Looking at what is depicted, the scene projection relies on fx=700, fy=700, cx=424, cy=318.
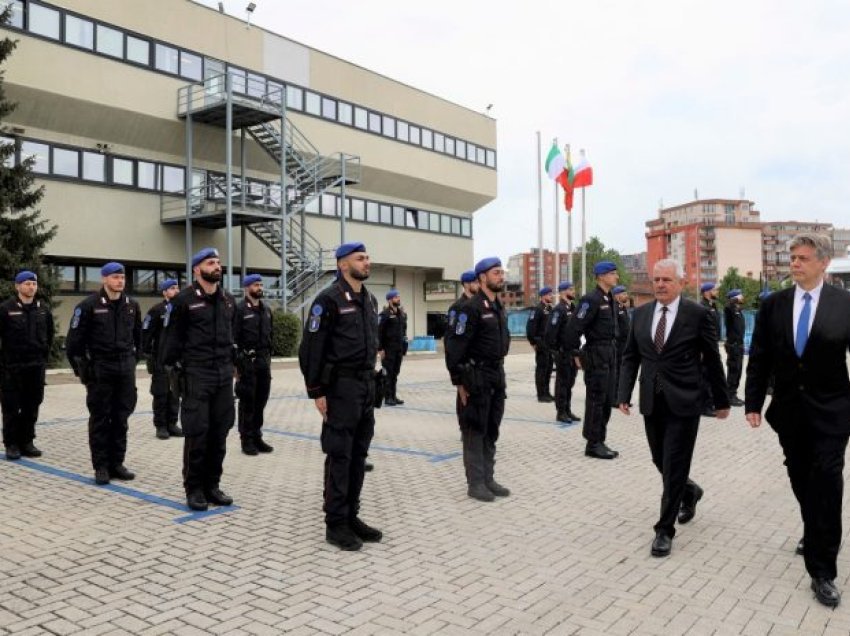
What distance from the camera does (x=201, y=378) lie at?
A: 19.1 feet

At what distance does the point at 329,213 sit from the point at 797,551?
1052 inches

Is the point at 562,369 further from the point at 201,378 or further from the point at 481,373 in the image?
the point at 201,378

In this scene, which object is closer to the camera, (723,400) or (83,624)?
(83,624)

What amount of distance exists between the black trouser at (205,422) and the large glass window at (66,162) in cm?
1925

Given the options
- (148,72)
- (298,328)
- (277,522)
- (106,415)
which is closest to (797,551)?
(277,522)

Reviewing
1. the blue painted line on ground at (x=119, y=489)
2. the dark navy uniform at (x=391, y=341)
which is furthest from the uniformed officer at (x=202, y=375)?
the dark navy uniform at (x=391, y=341)

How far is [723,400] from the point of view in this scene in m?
4.98

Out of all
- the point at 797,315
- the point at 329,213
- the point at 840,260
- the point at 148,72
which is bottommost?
the point at 797,315

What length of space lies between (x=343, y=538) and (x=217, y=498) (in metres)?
1.62

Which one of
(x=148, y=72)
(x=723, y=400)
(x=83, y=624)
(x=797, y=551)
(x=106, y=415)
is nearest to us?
(x=83, y=624)

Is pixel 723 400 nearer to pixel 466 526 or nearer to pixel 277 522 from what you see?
pixel 466 526

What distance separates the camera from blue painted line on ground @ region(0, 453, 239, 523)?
5754 millimetres

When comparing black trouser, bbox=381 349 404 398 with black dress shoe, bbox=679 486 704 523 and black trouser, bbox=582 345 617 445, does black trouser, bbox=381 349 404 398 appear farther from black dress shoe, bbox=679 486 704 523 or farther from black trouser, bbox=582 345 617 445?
black dress shoe, bbox=679 486 704 523

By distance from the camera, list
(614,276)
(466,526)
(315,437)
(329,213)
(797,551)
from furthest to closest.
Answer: (329,213)
(315,437)
(614,276)
(466,526)
(797,551)
